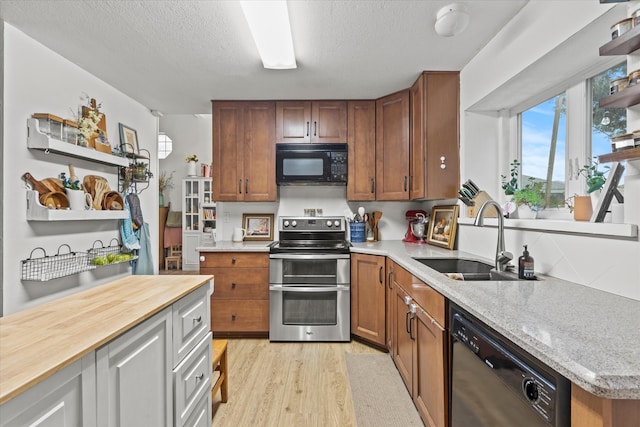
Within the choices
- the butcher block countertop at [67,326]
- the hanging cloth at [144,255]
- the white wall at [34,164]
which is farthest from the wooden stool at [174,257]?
the butcher block countertop at [67,326]

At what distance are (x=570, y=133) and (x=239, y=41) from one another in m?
2.06

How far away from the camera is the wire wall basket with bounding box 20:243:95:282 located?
193 centimetres

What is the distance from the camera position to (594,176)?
145cm

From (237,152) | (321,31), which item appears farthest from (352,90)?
(237,152)

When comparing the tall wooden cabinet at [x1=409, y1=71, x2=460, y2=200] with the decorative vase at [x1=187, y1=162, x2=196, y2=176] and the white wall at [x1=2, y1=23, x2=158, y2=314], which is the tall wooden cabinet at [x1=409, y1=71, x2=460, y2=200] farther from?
the decorative vase at [x1=187, y1=162, x2=196, y2=176]

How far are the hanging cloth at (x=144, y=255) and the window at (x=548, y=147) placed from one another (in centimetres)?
330

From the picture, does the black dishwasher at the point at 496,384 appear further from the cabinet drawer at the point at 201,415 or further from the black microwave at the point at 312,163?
the black microwave at the point at 312,163

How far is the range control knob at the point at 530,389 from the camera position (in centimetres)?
78

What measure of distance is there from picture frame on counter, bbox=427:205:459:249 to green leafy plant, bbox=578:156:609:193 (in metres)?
0.99

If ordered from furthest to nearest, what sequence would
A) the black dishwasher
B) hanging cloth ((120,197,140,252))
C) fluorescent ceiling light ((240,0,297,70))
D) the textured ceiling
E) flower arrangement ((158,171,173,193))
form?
flower arrangement ((158,171,173,193)) < hanging cloth ((120,197,140,252)) < the textured ceiling < fluorescent ceiling light ((240,0,297,70)) < the black dishwasher

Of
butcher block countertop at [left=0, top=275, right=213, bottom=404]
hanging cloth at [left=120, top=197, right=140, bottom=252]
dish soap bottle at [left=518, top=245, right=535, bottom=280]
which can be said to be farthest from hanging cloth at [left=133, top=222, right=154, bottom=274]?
dish soap bottle at [left=518, top=245, right=535, bottom=280]

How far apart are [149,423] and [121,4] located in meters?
2.02

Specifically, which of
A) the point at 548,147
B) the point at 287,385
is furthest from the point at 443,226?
the point at 287,385

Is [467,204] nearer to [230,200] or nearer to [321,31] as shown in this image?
[321,31]
